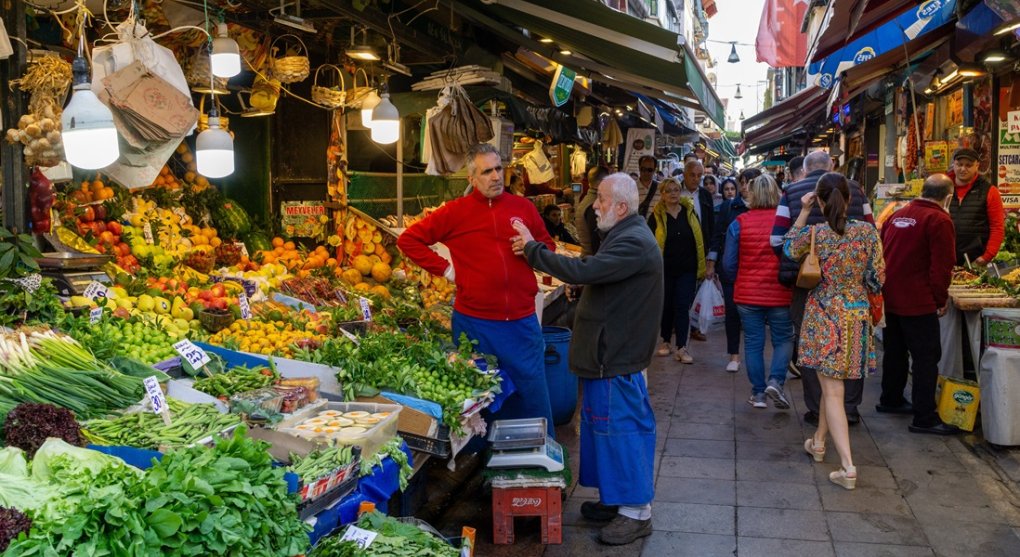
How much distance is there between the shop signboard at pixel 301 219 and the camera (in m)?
8.08

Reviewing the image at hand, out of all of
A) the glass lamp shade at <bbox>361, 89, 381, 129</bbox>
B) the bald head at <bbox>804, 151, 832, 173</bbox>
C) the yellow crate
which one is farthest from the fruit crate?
the yellow crate

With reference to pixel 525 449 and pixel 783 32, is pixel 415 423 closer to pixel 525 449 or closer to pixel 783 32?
pixel 525 449

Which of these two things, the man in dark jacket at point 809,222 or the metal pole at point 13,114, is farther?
the man in dark jacket at point 809,222

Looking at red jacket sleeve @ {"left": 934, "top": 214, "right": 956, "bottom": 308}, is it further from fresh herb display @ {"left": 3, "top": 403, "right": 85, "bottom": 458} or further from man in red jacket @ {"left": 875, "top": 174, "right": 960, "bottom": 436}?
fresh herb display @ {"left": 3, "top": 403, "right": 85, "bottom": 458}

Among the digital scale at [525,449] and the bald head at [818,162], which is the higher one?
the bald head at [818,162]

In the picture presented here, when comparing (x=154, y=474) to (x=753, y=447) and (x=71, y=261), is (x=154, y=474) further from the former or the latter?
(x=753, y=447)

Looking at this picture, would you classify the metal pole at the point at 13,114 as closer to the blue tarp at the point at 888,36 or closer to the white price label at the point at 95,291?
the white price label at the point at 95,291

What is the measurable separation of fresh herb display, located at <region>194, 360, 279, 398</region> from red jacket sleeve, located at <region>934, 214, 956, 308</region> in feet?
15.9

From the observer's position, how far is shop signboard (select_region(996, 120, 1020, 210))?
9148 mm

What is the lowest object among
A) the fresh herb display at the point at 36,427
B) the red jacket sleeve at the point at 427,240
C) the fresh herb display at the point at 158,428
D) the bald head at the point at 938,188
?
the fresh herb display at the point at 158,428

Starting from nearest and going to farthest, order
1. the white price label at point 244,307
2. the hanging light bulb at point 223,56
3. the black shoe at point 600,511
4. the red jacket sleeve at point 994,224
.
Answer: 1. the hanging light bulb at point 223,56
2. the black shoe at point 600,511
3. the white price label at point 244,307
4. the red jacket sleeve at point 994,224

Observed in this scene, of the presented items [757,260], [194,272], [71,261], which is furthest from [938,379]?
[71,261]

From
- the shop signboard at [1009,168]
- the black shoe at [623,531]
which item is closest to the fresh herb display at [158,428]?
the black shoe at [623,531]

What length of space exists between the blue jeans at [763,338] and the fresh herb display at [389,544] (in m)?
4.48
